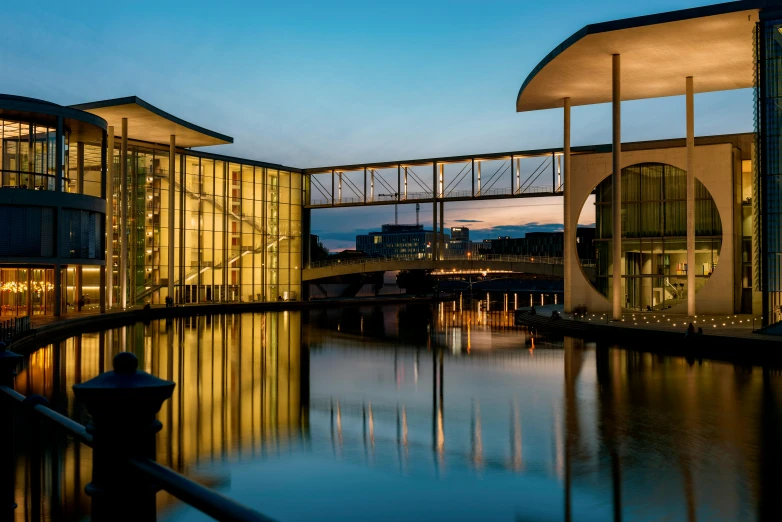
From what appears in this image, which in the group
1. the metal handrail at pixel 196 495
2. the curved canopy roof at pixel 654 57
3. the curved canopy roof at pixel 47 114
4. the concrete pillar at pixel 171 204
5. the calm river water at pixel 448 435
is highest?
the curved canopy roof at pixel 654 57

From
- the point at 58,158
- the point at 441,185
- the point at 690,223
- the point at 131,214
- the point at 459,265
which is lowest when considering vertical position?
the point at 459,265

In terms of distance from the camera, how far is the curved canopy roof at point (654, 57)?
31.8 m

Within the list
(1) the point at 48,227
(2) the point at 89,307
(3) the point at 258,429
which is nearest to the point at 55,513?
(3) the point at 258,429

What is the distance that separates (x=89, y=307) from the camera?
1891 inches

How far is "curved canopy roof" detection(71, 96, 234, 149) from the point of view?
44500 millimetres

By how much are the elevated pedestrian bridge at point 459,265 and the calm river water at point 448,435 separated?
28.1 m

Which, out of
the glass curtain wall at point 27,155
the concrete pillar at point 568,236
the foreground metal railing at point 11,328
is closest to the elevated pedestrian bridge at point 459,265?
the concrete pillar at point 568,236

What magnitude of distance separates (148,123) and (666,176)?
3246cm

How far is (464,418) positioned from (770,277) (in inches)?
794

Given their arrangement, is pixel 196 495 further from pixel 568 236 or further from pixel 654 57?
pixel 568 236

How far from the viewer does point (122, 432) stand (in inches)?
115

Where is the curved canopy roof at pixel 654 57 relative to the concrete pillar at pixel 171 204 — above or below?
above

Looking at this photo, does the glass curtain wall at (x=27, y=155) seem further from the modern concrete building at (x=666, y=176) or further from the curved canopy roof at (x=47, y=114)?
the modern concrete building at (x=666, y=176)

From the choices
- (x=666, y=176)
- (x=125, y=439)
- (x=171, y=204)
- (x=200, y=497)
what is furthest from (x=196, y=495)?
(x=171, y=204)
